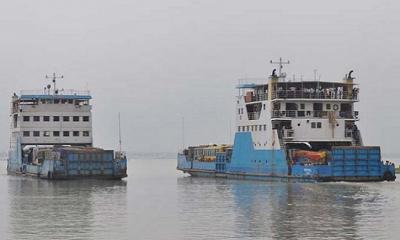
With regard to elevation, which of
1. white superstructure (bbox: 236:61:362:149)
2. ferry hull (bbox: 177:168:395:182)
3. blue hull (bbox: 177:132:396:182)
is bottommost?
ferry hull (bbox: 177:168:395:182)

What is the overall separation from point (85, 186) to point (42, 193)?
7266 mm

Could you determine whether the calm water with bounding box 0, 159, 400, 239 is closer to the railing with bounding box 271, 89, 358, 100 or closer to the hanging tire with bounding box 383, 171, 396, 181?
the hanging tire with bounding box 383, 171, 396, 181

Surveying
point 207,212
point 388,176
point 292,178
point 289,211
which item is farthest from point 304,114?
point 207,212

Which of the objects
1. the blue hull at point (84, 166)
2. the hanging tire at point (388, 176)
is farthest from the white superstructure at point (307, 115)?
the blue hull at point (84, 166)

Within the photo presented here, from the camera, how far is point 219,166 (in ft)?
250

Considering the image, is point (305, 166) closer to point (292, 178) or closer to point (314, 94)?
point (292, 178)

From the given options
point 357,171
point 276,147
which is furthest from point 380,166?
point 276,147

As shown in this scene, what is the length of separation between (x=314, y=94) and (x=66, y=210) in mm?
27681

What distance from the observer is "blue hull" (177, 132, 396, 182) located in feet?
195

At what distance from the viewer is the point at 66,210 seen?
44.5m

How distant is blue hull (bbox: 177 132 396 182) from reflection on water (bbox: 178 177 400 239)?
3.45 ft

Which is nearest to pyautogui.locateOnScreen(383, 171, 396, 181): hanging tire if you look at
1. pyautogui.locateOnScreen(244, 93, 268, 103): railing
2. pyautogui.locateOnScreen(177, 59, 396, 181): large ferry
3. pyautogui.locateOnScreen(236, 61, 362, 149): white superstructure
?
pyautogui.locateOnScreen(177, 59, 396, 181): large ferry

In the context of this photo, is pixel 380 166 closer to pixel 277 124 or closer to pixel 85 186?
pixel 277 124

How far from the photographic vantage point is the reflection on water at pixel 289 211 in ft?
114
